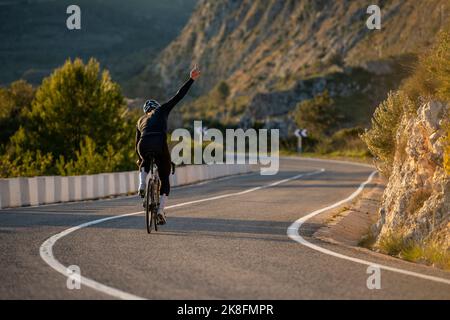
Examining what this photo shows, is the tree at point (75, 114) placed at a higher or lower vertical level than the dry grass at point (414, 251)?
higher

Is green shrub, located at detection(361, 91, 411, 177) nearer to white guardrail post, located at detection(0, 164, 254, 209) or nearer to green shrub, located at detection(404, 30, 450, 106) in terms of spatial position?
green shrub, located at detection(404, 30, 450, 106)

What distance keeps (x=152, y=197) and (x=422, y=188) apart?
13.3ft

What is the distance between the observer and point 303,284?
23.8 feet

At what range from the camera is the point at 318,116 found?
85.3 m

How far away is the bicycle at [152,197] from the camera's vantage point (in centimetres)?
1155

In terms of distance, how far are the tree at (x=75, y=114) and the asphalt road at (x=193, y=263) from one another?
105 feet

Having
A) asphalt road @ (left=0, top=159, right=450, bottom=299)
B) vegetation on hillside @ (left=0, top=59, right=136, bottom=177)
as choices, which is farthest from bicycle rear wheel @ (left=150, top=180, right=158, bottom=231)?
vegetation on hillside @ (left=0, top=59, right=136, bottom=177)

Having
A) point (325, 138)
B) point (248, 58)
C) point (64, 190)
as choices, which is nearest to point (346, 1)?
point (248, 58)

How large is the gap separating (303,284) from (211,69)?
146 meters

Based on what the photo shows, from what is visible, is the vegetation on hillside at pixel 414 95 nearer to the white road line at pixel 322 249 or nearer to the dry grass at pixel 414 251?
the dry grass at pixel 414 251

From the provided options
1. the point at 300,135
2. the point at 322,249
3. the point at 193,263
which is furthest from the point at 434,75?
the point at 300,135

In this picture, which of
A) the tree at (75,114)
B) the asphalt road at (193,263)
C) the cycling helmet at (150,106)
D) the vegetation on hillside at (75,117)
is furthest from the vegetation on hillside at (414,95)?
the tree at (75,114)

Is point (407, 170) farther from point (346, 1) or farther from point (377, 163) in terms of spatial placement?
point (346, 1)

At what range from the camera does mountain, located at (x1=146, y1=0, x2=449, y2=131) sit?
10431 cm
